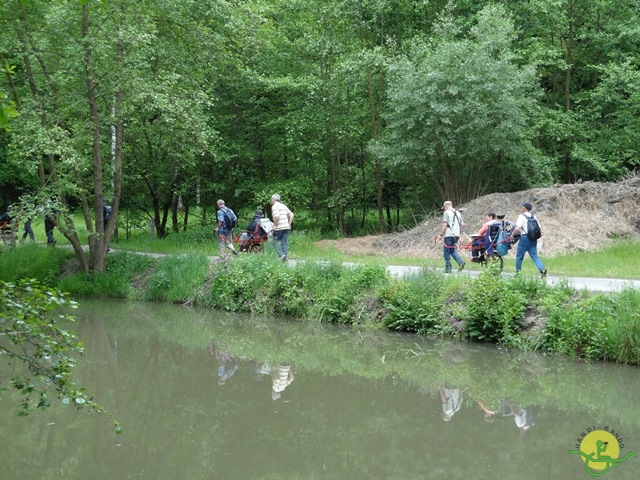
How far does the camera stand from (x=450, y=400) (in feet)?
35.3

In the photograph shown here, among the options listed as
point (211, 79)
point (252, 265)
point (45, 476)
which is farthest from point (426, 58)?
point (45, 476)

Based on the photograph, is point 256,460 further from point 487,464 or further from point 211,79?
point 211,79

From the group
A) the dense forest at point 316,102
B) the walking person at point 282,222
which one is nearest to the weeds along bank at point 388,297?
the walking person at point 282,222

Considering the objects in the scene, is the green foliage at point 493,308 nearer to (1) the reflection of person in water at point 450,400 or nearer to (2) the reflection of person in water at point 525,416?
(1) the reflection of person in water at point 450,400

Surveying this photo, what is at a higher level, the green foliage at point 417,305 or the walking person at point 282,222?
the walking person at point 282,222

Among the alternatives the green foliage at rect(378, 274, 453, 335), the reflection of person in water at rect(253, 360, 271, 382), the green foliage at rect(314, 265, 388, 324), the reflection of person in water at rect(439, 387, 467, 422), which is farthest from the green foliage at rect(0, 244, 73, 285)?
the reflection of person in water at rect(439, 387, 467, 422)

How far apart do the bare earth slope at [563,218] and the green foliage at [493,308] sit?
617cm

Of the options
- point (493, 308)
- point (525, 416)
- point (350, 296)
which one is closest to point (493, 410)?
point (525, 416)

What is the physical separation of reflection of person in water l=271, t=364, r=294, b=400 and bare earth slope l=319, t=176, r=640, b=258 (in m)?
8.85

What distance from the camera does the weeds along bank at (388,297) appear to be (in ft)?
41.3

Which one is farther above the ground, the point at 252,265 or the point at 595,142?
the point at 595,142

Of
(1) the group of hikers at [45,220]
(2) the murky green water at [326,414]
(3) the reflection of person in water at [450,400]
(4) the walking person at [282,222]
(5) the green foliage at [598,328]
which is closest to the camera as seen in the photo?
(2) the murky green water at [326,414]

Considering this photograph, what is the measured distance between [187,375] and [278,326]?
4.22 meters

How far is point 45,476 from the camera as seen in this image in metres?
7.63
